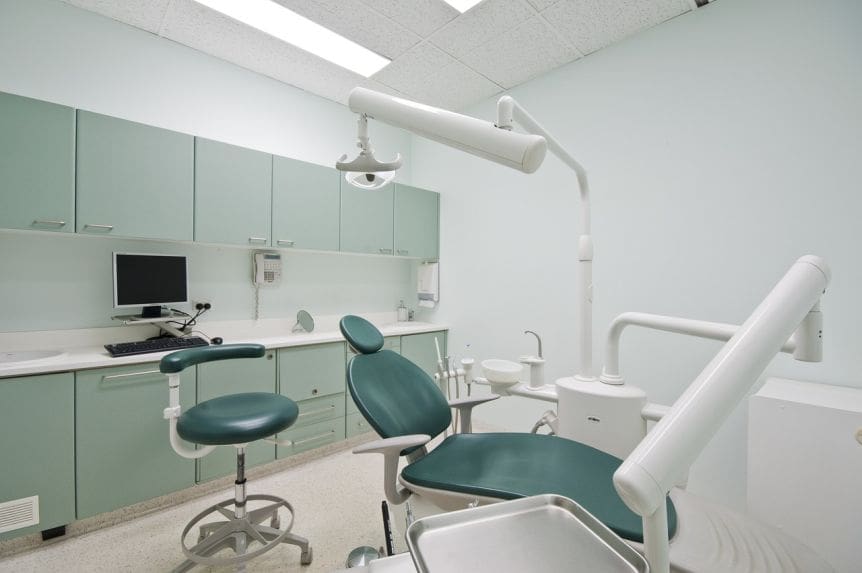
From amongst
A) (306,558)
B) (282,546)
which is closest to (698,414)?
(306,558)

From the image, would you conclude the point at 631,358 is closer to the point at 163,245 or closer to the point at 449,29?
the point at 449,29

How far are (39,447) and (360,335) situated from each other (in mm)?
1607

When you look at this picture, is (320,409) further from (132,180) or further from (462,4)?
(462,4)

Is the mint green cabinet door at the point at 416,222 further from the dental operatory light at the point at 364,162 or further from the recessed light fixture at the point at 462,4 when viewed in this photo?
the dental operatory light at the point at 364,162

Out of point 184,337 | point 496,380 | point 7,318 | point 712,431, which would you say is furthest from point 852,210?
point 7,318

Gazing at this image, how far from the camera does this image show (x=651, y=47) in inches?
89.3

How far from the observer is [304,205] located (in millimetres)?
2709

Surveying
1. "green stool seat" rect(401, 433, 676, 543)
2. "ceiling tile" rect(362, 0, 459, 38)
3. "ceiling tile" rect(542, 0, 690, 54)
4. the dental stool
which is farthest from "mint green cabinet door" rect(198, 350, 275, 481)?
"ceiling tile" rect(542, 0, 690, 54)

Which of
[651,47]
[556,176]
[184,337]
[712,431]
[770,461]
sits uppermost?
[651,47]

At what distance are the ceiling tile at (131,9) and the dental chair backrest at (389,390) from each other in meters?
2.23

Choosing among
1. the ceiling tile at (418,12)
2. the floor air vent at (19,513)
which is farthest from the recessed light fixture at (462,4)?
the floor air vent at (19,513)

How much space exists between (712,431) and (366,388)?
3.68 feet

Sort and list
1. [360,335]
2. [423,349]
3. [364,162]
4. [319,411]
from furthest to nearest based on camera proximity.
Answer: [423,349] → [319,411] → [360,335] → [364,162]

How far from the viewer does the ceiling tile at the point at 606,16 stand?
6.84 ft
